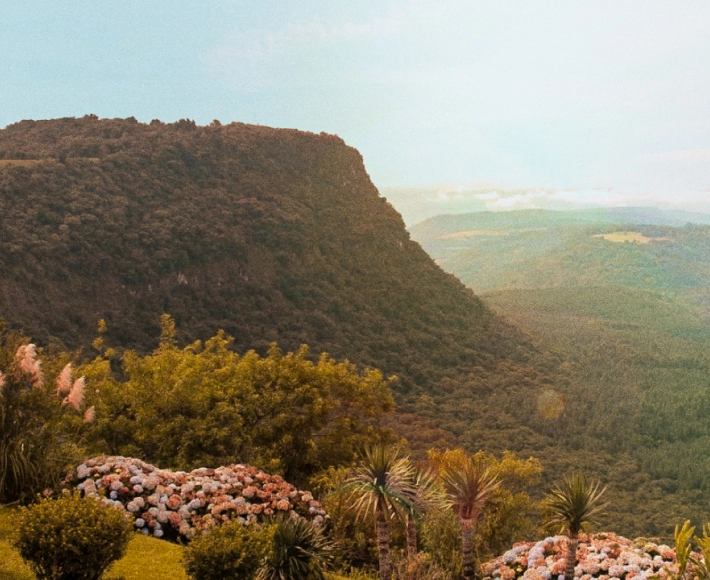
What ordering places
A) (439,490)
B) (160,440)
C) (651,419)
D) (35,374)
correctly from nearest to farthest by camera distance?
(35,374)
(439,490)
(160,440)
(651,419)

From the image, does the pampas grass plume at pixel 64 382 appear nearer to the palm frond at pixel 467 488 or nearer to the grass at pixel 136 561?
the grass at pixel 136 561

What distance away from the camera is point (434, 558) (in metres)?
16.1

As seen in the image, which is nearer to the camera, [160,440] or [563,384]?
[160,440]

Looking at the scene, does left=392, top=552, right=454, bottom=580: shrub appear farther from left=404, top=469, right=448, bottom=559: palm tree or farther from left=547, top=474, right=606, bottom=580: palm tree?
left=547, top=474, right=606, bottom=580: palm tree

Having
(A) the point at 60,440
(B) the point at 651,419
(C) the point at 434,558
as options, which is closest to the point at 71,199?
(A) the point at 60,440

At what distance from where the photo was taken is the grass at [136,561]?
35.8 ft

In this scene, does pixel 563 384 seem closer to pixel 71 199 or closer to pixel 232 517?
pixel 71 199

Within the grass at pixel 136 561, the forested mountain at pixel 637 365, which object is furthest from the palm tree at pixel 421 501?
the forested mountain at pixel 637 365

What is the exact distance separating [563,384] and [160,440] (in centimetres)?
6400

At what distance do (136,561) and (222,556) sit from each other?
109 inches

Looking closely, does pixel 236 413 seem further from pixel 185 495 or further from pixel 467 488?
pixel 467 488

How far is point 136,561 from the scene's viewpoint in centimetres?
1231

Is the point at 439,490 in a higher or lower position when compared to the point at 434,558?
higher

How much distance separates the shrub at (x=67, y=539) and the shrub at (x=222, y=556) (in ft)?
3.81
